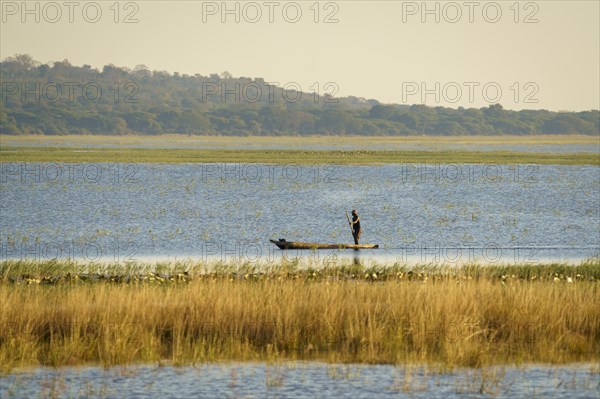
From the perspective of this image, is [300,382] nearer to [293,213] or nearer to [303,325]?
[303,325]

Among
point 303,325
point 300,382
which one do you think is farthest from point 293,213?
point 300,382

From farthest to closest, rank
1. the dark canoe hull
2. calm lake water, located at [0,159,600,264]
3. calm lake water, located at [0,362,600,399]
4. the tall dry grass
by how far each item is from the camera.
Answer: calm lake water, located at [0,159,600,264], the dark canoe hull, the tall dry grass, calm lake water, located at [0,362,600,399]

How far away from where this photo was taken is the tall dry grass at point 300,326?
22.3m

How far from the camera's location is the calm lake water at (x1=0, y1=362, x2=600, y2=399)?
19.6 m

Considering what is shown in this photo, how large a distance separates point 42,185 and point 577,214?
168 ft

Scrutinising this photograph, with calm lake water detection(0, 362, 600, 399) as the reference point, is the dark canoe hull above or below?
above

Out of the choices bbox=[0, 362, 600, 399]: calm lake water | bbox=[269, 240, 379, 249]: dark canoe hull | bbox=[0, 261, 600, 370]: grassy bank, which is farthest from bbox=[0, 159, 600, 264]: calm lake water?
bbox=[0, 362, 600, 399]: calm lake water

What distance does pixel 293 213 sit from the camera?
71.0 meters

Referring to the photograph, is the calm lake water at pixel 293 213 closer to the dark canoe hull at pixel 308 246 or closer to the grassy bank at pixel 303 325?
the dark canoe hull at pixel 308 246

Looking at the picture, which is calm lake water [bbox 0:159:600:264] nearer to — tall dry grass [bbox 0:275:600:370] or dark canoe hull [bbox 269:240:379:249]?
dark canoe hull [bbox 269:240:379:249]

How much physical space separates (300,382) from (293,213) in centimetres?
5059

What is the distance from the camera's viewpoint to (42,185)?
334ft

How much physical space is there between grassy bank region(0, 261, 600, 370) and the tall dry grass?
0.08ft

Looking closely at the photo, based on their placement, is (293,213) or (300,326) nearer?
(300,326)
